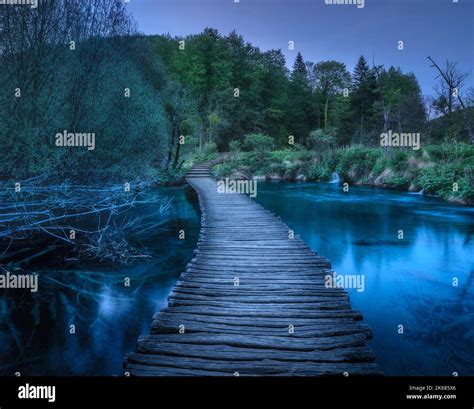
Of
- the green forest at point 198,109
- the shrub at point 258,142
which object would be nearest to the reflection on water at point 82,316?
the green forest at point 198,109

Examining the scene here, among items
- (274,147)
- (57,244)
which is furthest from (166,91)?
(57,244)

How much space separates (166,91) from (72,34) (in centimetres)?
923

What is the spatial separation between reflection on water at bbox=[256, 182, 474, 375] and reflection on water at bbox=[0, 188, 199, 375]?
3212mm

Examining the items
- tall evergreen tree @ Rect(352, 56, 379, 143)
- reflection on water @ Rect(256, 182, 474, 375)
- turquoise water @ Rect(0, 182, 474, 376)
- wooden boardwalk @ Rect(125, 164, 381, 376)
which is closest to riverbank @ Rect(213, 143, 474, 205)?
reflection on water @ Rect(256, 182, 474, 375)

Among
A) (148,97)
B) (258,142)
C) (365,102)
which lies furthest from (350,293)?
(365,102)

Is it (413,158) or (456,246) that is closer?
(456,246)

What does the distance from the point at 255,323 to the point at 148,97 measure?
35.2 feet

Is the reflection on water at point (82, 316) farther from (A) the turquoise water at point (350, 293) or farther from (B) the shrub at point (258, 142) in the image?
(B) the shrub at point (258, 142)

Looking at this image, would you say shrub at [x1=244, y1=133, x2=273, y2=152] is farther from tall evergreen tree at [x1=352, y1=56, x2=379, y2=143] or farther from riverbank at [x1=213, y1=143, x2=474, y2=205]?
tall evergreen tree at [x1=352, y1=56, x2=379, y2=143]

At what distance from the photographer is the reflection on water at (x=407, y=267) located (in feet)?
13.1

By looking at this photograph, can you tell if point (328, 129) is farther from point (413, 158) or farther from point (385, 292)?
point (385, 292)

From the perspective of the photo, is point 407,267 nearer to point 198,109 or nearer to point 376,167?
point 198,109

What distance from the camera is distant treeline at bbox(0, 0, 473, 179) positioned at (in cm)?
594

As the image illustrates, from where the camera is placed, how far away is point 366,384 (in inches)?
92.4
